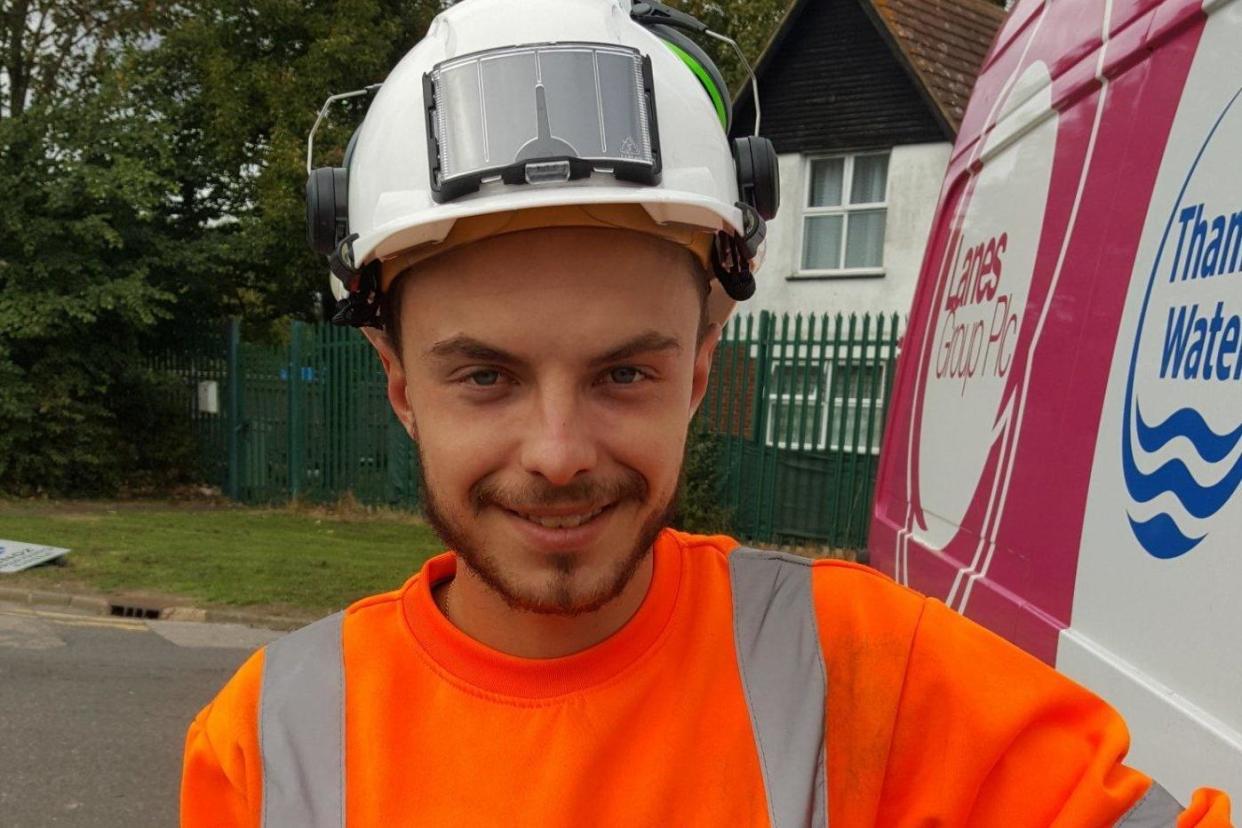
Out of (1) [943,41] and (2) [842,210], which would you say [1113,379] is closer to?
(2) [842,210]

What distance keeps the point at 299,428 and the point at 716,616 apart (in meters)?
13.2

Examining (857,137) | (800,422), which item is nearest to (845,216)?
(857,137)

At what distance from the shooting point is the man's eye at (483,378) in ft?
4.49

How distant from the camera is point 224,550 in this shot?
1024 cm

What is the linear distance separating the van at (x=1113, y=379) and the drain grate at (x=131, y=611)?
6820 millimetres

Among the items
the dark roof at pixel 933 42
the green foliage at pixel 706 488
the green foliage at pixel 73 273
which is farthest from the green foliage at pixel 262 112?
the green foliage at pixel 706 488

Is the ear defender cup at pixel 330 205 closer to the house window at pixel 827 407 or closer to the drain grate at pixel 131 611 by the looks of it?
the drain grate at pixel 131 611

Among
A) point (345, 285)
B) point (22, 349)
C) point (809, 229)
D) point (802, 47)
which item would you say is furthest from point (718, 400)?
point (345, 285)

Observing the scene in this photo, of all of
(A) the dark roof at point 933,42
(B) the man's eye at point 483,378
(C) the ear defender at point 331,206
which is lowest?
(B) the man's eye at point 483,378

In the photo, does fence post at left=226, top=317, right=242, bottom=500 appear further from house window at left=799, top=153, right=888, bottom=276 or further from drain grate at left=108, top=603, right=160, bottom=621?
house window at left=799, top=153, right=888, bottom=276

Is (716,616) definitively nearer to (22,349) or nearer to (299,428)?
(299,428)

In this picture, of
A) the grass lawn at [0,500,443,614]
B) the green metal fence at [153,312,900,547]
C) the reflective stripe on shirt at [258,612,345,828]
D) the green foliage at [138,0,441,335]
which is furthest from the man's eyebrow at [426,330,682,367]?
the green foliage at [138,0,441,335]

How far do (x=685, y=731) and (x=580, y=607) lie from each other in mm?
189

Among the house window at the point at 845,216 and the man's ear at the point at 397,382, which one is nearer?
the man's ear at the point at 397,382
